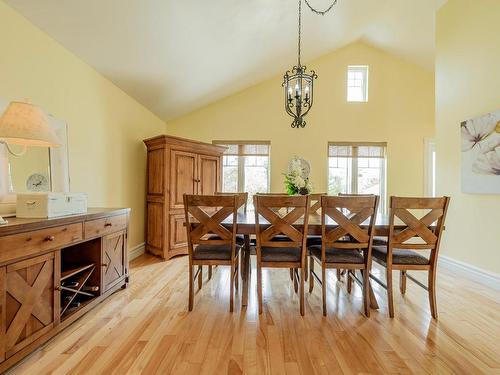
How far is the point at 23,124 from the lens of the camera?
1601 mm

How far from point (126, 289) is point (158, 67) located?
8.66 feet

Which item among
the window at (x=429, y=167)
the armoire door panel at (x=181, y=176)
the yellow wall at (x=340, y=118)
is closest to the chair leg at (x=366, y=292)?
the armoire door panel at (x=181, y=176)

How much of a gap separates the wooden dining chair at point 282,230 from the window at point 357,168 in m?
3.15

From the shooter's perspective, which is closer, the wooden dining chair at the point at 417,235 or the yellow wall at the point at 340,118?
the wooden dining chair at the point at 417,235

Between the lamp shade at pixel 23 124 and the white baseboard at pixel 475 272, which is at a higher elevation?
the lamp shade at pixel 23 124

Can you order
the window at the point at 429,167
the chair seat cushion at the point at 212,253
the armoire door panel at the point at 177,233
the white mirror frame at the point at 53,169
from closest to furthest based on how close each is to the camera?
the white mirror frame at the point at 53,169 < the chair seat cushion at the point at 212,253 < the armoire door panel at the point at 177,233 < the window at the point at 429,167

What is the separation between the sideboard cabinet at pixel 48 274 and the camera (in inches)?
55.3

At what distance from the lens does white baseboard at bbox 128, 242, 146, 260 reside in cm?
371

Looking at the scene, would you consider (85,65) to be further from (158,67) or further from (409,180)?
(409,180)

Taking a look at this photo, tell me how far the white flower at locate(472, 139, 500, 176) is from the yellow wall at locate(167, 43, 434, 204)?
1976mm

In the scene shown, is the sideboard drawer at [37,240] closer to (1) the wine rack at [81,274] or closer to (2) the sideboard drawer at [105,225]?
(2) the sideboard drawer at [105,225]

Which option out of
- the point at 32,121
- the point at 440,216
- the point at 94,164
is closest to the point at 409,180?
the point at 440,216

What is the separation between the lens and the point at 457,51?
136 inches

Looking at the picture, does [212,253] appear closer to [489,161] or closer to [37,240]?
[37,240]
